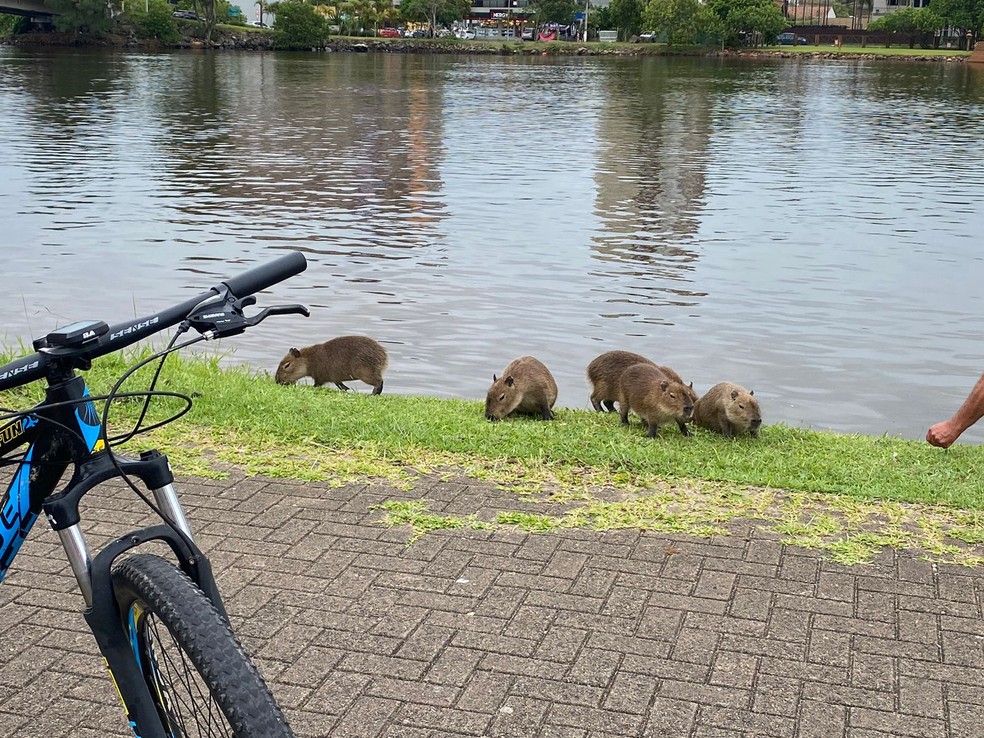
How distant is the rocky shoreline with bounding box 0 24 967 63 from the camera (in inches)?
4161

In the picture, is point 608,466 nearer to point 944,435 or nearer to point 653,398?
point 653,398

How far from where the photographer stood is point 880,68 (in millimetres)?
87188

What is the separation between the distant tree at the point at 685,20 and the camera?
118 meters

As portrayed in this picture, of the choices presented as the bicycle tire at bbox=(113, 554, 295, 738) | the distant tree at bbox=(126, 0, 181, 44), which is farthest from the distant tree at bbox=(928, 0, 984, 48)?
the bicycle tire at bbox=(113, 554, 295, 738)

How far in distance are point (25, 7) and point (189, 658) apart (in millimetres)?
109668

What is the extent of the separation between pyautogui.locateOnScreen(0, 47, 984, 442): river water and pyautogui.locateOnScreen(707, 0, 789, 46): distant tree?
81295 millimetres

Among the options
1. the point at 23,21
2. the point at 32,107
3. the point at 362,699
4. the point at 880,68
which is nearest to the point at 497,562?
the point at 362,699

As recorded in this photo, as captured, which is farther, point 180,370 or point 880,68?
point 880,68

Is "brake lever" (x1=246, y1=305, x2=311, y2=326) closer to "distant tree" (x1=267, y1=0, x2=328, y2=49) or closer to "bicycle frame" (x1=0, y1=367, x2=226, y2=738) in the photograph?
"bicycle frame" (x1=0, y1=367, x2=226, y2=738)

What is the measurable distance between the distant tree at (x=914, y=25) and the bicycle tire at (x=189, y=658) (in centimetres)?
12517

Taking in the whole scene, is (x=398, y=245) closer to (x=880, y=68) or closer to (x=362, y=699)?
(x=362, y=699)

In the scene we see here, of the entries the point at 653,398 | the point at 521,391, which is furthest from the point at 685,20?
the point at 653,398

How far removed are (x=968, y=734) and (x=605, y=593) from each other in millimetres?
1523

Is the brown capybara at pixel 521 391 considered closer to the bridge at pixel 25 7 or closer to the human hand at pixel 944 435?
the human hand at pixel 944 435
